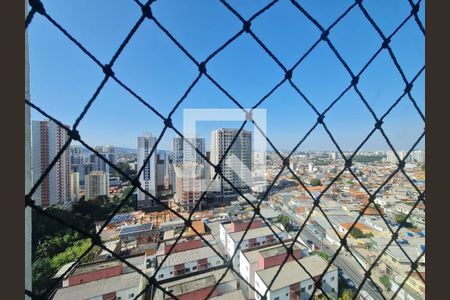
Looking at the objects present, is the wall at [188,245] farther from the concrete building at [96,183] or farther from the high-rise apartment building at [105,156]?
the concrete building at [96,183]

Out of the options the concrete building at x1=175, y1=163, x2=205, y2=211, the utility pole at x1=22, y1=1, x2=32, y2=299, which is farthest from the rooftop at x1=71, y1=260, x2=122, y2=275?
the utility pole at x1=22, y1=1, x2=32, y2=299

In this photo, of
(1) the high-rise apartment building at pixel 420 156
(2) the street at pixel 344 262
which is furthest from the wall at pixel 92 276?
(1) the high-rise apartment building at pixel 420 156

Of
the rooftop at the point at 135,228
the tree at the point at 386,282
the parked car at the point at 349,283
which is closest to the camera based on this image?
the tree at the point at 386,282

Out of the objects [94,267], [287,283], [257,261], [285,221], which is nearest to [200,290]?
[287,283]

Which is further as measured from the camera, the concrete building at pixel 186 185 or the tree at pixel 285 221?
the concrete building at pixel 186 185

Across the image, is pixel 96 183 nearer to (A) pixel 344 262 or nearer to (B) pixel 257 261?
(B) pixel 257 261

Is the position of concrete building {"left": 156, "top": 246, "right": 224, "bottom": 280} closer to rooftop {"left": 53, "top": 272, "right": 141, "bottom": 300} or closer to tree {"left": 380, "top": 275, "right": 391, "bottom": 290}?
rooftop {"left": 53, "top": 272, "right": 141, "bottom": 300}

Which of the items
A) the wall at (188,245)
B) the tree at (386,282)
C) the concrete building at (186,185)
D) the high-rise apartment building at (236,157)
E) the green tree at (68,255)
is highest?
the high-rise apartment building at (236,157)

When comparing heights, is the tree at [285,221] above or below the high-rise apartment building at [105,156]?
below

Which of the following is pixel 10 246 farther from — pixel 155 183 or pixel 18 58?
pixel 155 183
